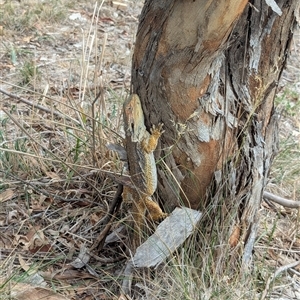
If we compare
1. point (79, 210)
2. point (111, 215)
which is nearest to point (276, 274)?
point (111, 215)

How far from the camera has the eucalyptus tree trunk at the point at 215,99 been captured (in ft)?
6.47

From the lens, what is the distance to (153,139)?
2176 millimetres

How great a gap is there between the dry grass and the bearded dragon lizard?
23 cm

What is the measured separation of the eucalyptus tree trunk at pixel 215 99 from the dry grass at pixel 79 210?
0.19m

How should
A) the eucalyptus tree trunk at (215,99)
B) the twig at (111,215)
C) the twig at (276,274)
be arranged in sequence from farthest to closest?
the twig at (111,215)
the twig at (276,274)
the eucalyptus tree trunk at (215,99)

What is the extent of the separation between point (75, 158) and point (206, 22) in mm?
1382

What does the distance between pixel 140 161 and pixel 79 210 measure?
730 millimetres

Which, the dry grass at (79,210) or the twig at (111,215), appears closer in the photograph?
the dry grass at (79,210)

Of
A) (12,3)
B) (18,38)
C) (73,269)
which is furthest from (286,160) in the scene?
(12,3)

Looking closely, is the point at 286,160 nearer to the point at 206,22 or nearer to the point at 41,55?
the point at 206,22

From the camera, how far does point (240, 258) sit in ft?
7.84

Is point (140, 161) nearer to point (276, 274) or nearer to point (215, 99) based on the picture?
point (215, 99)

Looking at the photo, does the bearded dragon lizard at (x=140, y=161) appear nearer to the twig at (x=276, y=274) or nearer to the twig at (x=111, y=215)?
the twig at (x=111, y=215)

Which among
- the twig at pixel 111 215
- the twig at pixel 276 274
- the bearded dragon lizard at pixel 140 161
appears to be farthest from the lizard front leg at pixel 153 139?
the twig at pixel 276 274
